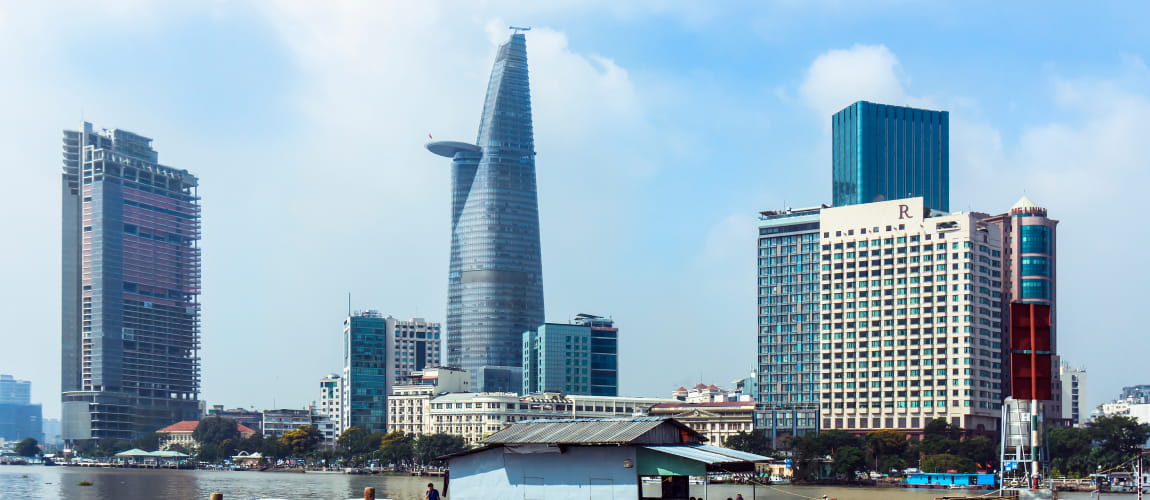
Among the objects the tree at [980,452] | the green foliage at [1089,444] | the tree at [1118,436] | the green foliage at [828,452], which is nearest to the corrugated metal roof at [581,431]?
the green foliage at [828,452]

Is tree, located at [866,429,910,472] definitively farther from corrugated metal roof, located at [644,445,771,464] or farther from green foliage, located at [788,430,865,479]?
corrugated metal roof, located at [644,445,771,464]

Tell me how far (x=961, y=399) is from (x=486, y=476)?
15071 cm

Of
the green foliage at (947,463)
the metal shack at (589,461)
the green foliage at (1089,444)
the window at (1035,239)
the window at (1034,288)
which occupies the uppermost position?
the window at (1035,239)

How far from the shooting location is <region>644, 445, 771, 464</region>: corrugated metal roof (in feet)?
160

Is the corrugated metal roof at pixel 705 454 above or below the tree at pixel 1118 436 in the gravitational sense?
above

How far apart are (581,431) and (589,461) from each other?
138 cm

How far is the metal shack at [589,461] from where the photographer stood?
162 feet

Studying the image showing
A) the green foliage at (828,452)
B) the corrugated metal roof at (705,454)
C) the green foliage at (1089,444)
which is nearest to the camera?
the corrugated metal roof at (705,454)

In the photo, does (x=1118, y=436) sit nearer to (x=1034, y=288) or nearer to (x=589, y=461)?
(x=1034, y=288)

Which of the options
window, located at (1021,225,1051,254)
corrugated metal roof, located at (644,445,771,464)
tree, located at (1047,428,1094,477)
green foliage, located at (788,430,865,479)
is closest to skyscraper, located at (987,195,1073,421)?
window, located at (1021,225,1051,254)

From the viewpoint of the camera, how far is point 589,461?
5028 centimetres

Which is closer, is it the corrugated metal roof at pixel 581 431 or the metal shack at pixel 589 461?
the metal shack at pixel 589 461

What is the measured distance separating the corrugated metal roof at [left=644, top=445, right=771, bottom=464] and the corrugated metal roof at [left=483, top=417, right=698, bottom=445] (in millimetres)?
905

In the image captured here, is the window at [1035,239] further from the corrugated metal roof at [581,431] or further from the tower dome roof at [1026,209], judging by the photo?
the corrugated metal roof at [581,431]
